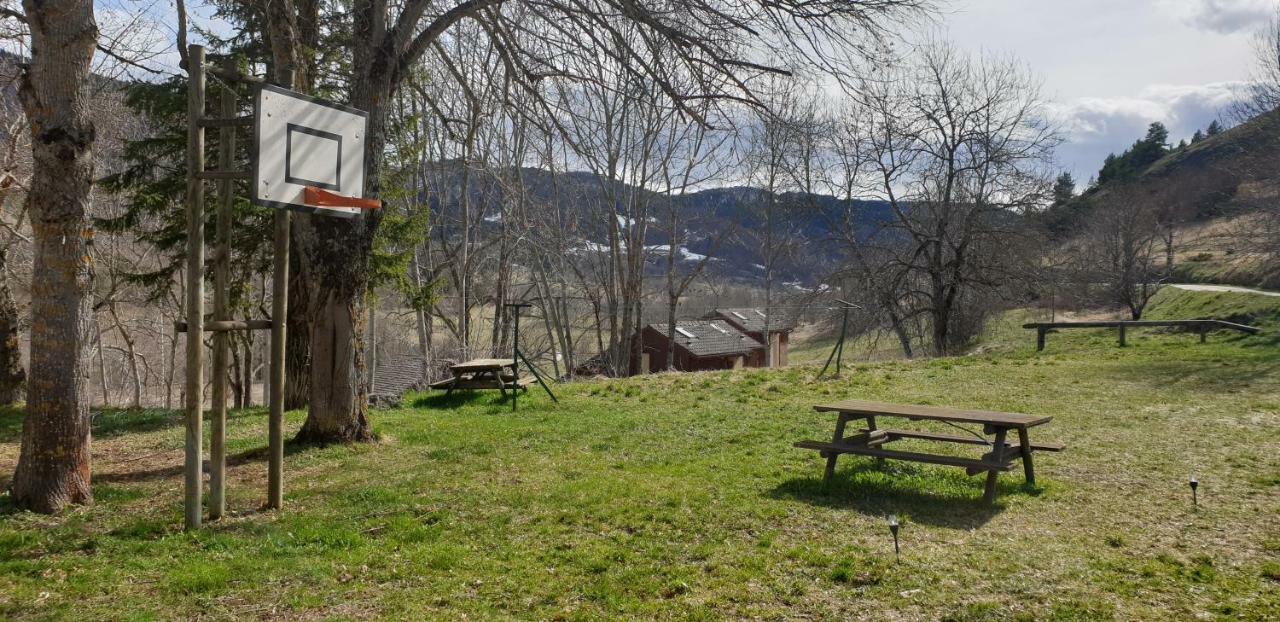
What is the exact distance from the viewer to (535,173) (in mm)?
29438

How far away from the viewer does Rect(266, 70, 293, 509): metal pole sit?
605cm

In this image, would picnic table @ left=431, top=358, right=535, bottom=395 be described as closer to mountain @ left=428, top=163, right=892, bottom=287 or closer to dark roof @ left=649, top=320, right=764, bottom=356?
mountain @ left=428, top=163, right=892, bottom=287

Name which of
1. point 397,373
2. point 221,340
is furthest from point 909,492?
point 397,373

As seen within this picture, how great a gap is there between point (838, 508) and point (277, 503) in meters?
4.32

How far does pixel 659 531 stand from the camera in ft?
18.9

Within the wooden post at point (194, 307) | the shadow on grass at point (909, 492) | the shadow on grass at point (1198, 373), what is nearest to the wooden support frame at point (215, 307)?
the wooden post at point (194, 307)

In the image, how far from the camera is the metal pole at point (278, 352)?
6047mm

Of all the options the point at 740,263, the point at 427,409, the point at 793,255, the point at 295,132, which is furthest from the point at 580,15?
the point at 740,263

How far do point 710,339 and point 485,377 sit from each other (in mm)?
29530

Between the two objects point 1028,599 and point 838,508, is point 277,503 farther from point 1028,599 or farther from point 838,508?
point 1028,599

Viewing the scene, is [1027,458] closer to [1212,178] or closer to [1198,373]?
[1198,373]

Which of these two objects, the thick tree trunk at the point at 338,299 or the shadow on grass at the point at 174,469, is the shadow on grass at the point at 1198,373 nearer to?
the thick tree trunk at the point at 338,299

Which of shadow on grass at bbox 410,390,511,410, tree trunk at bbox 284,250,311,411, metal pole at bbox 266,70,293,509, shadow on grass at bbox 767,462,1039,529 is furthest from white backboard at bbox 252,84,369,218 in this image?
shadow on grass at bbox 410,390,511,410

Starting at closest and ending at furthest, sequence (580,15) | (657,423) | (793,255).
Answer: (580,15)
(657,423)
(793,255)
